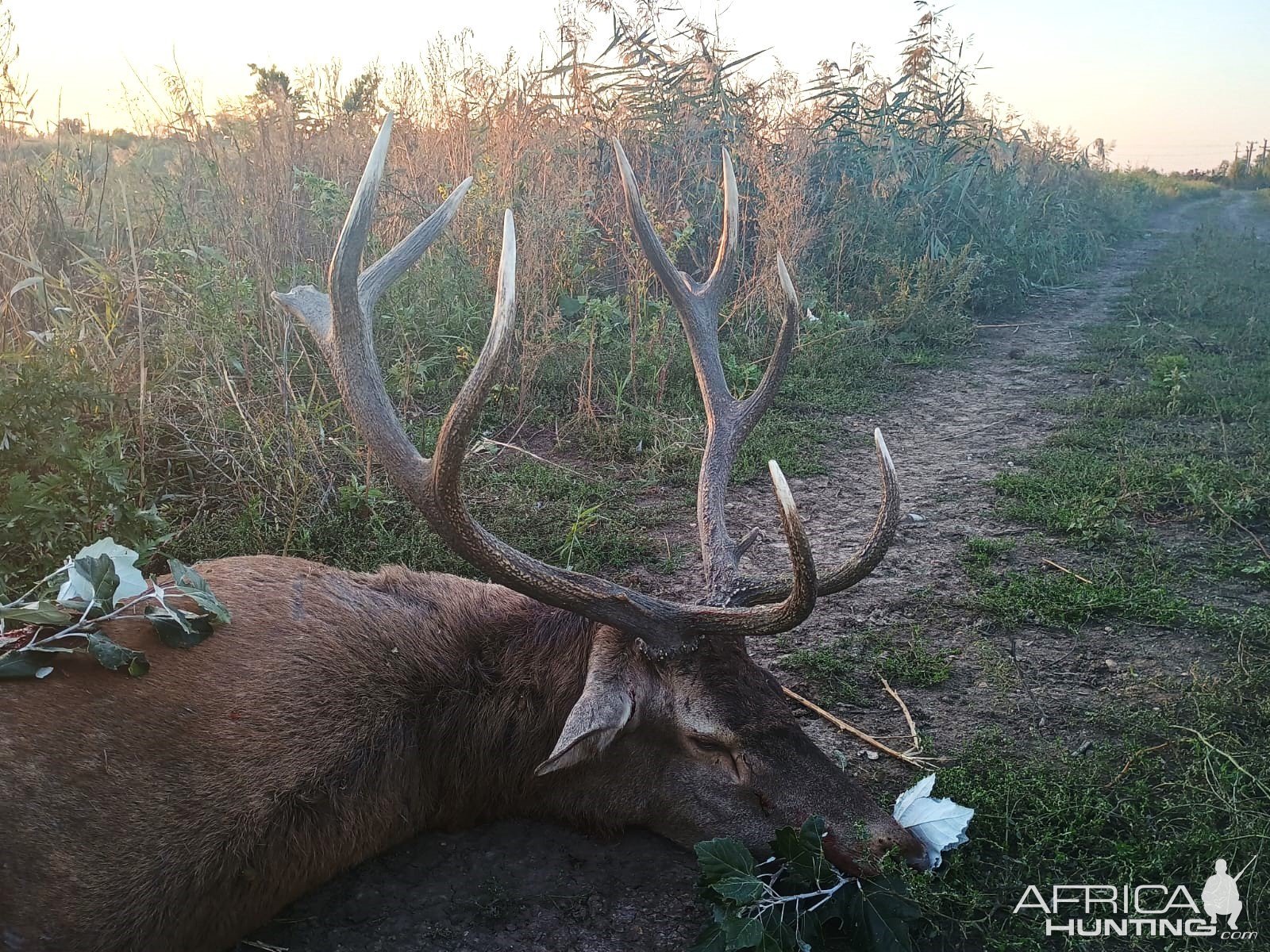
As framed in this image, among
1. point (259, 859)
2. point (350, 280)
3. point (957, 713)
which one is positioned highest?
point (350, 280)

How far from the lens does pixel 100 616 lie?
221 centimetres

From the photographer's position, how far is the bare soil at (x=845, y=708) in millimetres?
2289

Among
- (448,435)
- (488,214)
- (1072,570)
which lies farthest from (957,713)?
(488,214)

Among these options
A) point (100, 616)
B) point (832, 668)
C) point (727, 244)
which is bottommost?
point (832, 668)

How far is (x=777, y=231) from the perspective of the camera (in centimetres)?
711

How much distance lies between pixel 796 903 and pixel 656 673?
66 cm

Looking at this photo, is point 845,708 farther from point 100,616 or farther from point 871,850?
point 100,616

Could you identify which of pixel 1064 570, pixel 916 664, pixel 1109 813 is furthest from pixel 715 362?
pixel 1109 813

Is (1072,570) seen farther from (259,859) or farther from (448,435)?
(259,859)

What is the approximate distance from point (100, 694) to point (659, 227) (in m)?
5.50

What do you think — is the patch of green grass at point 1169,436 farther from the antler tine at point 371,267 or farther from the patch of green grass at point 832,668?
the antler tine at point 371,267
